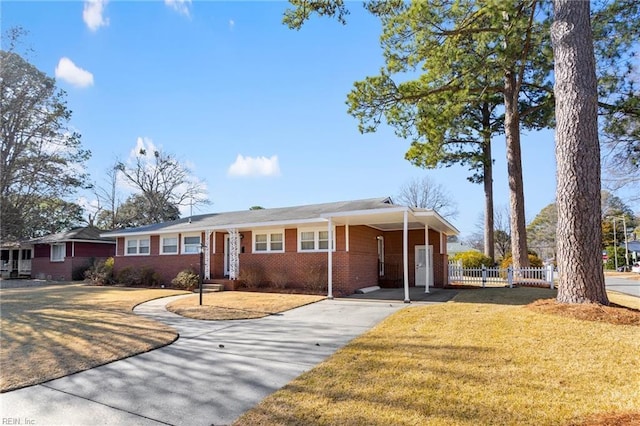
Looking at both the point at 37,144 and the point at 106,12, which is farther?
the point at 37,144

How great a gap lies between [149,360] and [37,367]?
4.91ft

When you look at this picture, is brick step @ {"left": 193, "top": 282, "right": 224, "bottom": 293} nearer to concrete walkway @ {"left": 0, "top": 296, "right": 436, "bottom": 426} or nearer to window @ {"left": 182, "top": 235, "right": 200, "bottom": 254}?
window @ {"left": 182, "top": 235, "right": 200, "bottom": 254}

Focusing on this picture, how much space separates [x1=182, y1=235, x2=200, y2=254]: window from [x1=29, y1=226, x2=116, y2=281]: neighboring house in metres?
10.9

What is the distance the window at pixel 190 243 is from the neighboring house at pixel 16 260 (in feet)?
62.2

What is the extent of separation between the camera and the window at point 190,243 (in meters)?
19.2

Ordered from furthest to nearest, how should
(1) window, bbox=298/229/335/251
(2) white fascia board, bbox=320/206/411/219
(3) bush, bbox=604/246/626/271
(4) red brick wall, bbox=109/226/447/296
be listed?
(3) bush, bbox=604/246/626/271, (1) window, bbox=298/229/335/251, (4) red brick wall, bbox=109/226/447/296, (2) white fascia board, bbox=320/206/411/219

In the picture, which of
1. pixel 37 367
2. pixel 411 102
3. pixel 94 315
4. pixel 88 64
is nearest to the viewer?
pixel 37 367

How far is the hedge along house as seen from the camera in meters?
14.6

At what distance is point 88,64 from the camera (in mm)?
14711

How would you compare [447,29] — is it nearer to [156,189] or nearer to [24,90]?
[24,90]

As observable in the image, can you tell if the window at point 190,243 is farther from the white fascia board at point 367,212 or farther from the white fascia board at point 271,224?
the white fascia board at point 367,212

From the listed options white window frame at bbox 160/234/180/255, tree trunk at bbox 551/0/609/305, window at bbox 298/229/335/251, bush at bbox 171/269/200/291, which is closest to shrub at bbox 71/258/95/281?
white window frame at bbox 160/234/180/255

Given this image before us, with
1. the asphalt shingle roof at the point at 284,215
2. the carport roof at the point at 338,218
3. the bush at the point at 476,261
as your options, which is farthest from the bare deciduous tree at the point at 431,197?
the asphalt shingle roof at the point at 284,215

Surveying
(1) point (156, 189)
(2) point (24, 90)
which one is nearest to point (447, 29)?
(2) point (24, 90)
